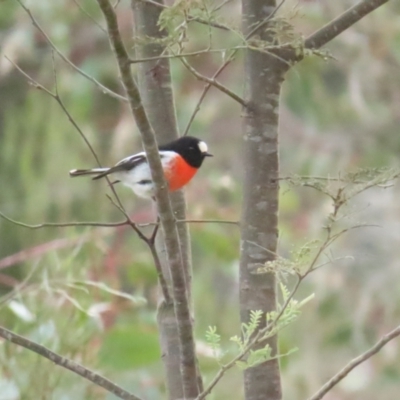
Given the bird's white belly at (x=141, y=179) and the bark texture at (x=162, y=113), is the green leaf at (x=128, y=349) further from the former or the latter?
the bark texture at (x=162, y=113)

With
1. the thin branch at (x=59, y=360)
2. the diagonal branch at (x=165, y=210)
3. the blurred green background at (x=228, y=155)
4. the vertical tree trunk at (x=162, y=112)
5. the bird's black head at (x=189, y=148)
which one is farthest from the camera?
the blurred green background at (x=228, y=155)

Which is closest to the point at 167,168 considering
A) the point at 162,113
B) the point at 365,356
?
the point at 162,113

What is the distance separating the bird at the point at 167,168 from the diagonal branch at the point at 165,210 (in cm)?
39

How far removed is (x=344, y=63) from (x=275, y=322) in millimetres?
2463

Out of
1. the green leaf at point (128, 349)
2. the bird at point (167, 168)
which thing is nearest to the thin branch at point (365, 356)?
the bird at point (167, 168)

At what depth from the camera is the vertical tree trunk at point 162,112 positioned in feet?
3.53

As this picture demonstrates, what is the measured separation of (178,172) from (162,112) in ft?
0.60

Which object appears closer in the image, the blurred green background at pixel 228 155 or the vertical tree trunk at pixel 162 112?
the vertical tree trunk at pixel 162 112

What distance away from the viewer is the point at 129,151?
301cm

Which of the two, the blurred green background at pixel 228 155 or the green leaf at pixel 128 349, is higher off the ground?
the blurred green background at pixel 228 155

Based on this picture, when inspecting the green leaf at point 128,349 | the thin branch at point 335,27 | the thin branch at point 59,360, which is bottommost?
the thin branch at point 59,360

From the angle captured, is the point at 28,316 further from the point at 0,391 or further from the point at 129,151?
the point at 129,151

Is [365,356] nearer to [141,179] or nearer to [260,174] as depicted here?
[260,174]

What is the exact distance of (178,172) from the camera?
4.34 feet
